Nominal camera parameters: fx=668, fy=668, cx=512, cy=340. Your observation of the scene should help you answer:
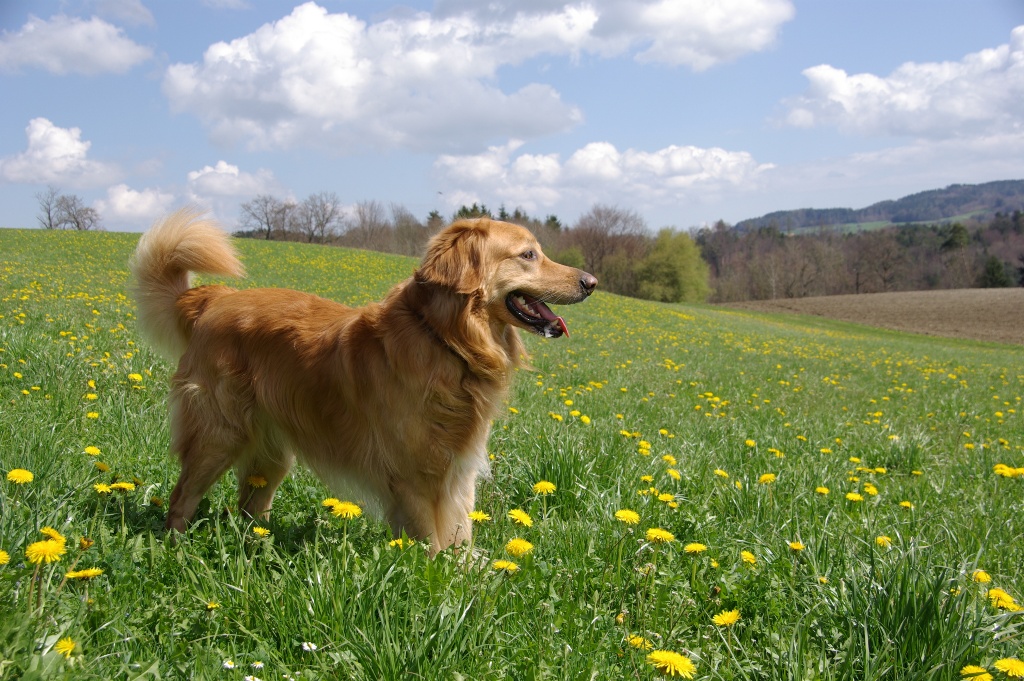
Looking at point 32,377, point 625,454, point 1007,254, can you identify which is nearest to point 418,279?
point 625,454

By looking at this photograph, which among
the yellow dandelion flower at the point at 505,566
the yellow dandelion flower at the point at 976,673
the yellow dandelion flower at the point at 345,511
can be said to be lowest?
the yellow dandelion flower at the point at 976,673

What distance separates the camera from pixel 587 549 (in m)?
2.90

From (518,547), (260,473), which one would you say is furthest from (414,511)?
(260,473)

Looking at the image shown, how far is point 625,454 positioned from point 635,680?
2.25 m

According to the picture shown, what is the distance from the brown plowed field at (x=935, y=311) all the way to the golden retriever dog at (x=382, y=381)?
45816 mm

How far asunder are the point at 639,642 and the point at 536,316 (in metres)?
1.69

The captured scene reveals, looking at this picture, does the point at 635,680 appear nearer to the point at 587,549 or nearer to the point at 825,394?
the point at 587,549

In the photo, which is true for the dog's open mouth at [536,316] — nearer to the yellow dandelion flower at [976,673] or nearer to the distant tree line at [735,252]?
the yellow dandelion flower at [976,673]

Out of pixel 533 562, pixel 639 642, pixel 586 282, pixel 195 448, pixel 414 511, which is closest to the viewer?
pixel 639 642

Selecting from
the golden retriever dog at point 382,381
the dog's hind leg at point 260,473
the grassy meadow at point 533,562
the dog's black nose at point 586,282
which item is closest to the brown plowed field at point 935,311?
the grassy meadow at point 533,562

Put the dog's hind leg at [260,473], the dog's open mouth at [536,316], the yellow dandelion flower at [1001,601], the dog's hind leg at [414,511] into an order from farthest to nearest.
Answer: the dog's hind leg at [260,473] < the dog's open mouth at [536,316] < the dog's hind leg at [414,511] < the yellow dandelion flower at [1001,601]

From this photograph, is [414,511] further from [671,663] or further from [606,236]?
[606,236]

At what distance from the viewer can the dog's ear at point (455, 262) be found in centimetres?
315

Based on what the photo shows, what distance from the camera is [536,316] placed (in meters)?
3.36
